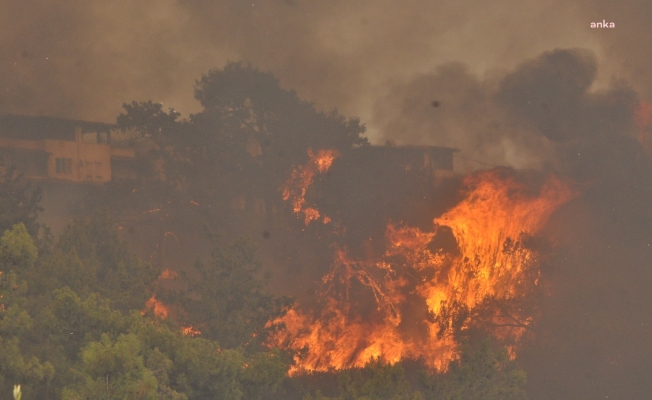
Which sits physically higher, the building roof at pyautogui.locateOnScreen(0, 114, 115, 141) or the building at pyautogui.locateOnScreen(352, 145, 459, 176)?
the building roof at pyautogui.locateOnScreen(0, 114, 115, 141)

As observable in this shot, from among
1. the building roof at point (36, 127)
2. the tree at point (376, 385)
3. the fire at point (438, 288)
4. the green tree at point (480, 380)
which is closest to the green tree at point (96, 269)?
the tree at point (376, 385)

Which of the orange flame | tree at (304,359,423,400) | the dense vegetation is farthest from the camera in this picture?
the orange flame

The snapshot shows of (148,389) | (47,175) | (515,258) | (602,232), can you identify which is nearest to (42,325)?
(148,389)

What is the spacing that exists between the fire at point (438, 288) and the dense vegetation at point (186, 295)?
2.77 m

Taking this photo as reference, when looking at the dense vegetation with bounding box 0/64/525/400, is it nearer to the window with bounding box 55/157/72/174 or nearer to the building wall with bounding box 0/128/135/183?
the building wall with bounding box 0/128/135/183

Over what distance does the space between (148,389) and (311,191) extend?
29.9 m

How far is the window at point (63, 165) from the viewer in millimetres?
49500

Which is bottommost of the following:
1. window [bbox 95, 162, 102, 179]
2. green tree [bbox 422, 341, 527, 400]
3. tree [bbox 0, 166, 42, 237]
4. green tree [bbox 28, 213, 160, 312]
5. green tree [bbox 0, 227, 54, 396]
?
green tree [bbox 422, 341, 527, 400]

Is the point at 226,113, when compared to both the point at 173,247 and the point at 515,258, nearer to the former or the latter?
the point at 173,247

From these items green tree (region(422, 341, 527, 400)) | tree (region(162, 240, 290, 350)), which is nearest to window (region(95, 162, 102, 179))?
tree (region(162, 240, 290, 350))

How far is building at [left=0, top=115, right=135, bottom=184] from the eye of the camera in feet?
159

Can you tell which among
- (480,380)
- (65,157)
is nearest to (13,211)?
(480,380)

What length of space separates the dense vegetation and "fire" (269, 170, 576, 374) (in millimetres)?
2772

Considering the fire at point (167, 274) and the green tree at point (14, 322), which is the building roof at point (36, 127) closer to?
the fire at point (167, 274)
